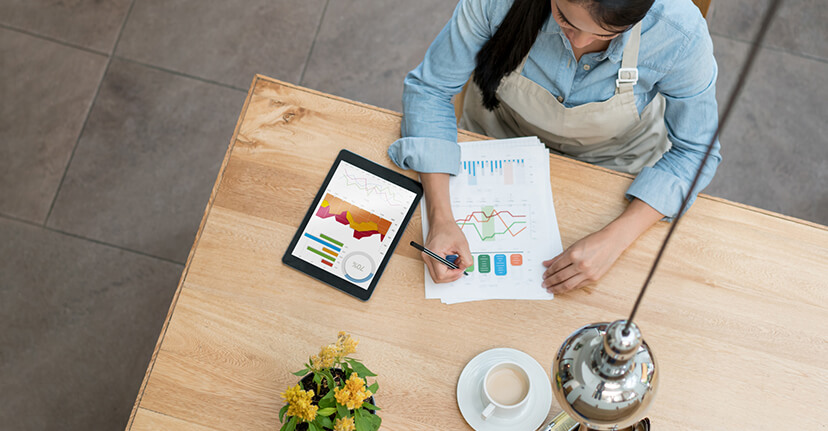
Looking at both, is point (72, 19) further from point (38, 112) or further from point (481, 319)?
point (481, 319)

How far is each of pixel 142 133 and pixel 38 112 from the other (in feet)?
1.22

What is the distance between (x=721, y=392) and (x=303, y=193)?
0.77m

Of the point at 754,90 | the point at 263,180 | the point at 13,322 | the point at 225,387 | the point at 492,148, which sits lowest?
the point at 13,322

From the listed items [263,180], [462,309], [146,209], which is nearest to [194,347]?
[263,180]

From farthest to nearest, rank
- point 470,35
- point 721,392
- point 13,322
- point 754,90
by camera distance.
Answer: point 754,90 < point 13,322 < point 470,35 < point 721,392

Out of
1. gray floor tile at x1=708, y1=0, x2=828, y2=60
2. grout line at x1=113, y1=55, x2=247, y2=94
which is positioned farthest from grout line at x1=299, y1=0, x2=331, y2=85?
gray floor tile at x1=708, y1=0, x2=828, y2=60

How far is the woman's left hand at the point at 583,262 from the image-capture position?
3.31ft

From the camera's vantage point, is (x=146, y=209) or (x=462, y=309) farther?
(x=146, y=209)

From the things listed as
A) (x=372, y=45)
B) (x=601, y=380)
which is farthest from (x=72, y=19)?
(x=601, y=380)

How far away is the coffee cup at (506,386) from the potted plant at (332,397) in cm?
18

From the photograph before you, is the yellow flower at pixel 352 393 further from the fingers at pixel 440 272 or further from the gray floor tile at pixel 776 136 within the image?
the gray floor tile at pixel 776 136

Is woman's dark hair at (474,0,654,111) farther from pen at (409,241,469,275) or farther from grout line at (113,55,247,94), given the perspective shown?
grout line at (113,55,247,94)

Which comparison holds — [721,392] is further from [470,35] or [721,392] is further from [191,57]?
[191,57]

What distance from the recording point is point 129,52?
2150 mm
